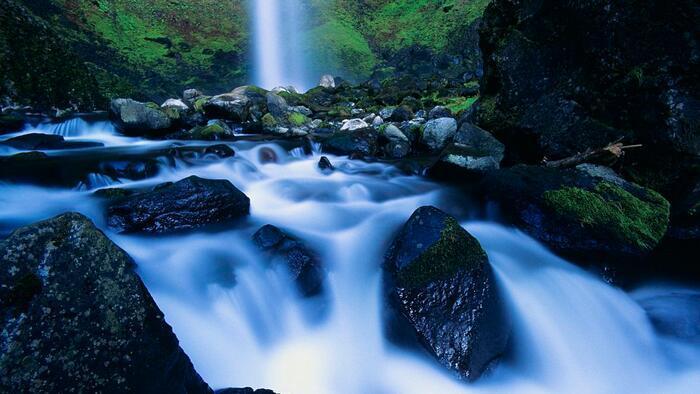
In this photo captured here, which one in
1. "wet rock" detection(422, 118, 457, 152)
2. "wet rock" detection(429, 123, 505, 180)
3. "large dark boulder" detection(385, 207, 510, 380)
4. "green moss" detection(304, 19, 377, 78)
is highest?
"large dark boulder" detection(385, 207, 510, 380)

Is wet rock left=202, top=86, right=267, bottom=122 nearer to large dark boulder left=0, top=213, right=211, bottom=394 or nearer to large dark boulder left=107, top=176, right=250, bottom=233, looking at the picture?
large dark boulder left=107, top=176, right=250, bottom=233

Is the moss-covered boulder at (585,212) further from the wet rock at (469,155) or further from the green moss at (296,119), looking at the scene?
the green moss at (296,119)

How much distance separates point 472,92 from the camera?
663 inches

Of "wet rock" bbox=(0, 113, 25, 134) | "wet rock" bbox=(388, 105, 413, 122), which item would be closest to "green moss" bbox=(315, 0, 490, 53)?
"wet rock" bbox=(388, 105, 413, 122)

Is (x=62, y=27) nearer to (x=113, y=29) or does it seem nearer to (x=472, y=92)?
(x=113, y=29)

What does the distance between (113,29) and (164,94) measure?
11119mm

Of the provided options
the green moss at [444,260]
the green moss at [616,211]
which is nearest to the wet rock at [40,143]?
the green moss at [444,260]

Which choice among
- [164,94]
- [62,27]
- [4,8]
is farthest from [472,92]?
[62,27]

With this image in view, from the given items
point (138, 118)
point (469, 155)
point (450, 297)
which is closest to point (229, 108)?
point (138, 118)

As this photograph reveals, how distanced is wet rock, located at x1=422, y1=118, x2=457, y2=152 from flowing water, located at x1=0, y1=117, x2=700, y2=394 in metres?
4.24

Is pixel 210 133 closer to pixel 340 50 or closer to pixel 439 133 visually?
pixel 439 133

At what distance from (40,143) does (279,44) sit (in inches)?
1548

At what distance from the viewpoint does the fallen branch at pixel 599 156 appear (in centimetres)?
549

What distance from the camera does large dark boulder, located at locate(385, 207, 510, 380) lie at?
283 cm
